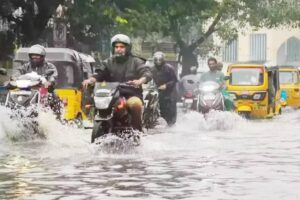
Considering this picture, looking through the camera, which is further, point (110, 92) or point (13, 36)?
point (13, 36)

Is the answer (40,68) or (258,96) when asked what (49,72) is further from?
(258,96)

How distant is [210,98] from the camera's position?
20.1 meters

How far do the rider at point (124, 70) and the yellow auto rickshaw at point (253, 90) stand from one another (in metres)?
11.8

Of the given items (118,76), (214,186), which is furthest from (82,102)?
(214,186)

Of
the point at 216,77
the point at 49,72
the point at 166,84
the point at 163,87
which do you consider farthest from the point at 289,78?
the point at 49,72

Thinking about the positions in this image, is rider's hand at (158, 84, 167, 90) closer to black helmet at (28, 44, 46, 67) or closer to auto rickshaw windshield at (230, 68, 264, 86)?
black helmet at (28, 44, 46, 67)

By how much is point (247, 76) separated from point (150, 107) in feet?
23.2

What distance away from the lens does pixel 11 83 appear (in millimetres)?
14750

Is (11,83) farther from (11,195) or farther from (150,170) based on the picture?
(11,195)

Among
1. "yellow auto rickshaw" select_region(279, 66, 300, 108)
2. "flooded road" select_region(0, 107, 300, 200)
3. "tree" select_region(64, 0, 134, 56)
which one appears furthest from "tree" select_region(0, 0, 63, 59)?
"yellow auto rickshaw" select_region(279, 66, 300, 108)

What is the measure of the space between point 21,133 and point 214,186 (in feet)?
22.0

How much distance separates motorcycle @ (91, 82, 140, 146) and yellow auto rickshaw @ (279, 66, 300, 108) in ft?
71.8

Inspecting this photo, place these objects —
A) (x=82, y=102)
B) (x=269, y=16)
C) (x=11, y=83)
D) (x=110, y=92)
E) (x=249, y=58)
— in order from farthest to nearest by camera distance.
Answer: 1. (x=249, y=58)
2. (x=269, y=16)
3. (x=82, y=102)
4. (x=11, y=83)
5. (x=110, y=92)

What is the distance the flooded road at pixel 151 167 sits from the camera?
865cm
